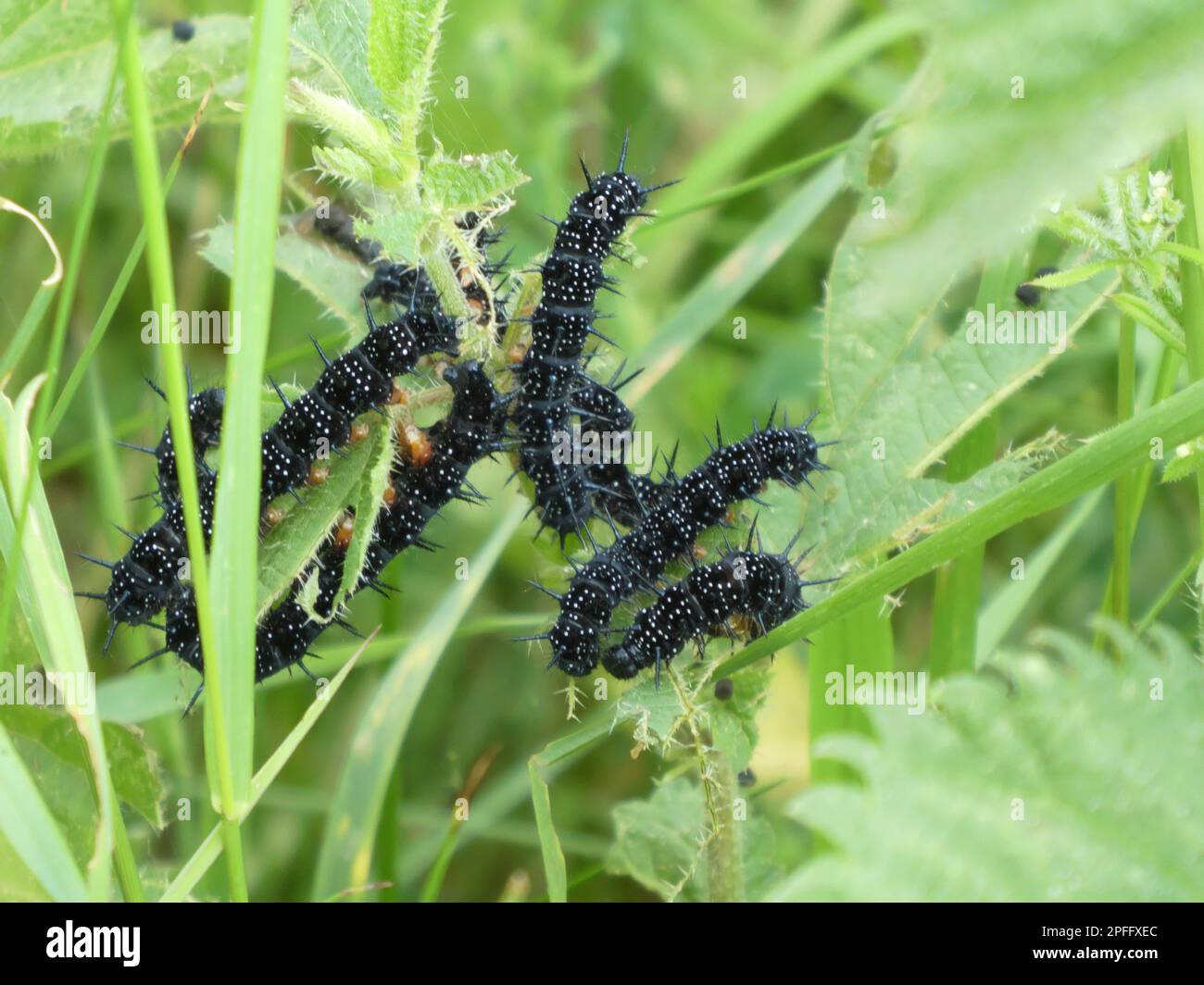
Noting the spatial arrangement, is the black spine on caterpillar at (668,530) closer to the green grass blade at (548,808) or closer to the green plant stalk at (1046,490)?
the green grass blade at (548,808)

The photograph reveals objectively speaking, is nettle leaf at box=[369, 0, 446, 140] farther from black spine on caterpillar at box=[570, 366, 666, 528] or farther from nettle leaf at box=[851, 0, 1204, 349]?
nettle leaf at box=[851, 0, 1204, 349]

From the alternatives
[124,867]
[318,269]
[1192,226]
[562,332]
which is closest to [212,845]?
[124,867]

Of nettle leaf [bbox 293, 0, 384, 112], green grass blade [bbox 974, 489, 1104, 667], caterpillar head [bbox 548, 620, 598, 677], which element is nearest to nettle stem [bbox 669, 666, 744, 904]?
caterpillar head [bbox 548, 620, 598, 677]

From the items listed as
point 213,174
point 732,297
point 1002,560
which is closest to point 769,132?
point 732,297

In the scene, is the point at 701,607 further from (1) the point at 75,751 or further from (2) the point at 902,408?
(1) the point at 75,751

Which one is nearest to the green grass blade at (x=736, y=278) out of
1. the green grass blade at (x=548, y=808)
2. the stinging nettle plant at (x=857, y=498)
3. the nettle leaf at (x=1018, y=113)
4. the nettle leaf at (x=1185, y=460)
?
the stinging nettle plant at (x=857, y=498)
